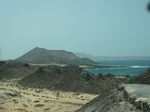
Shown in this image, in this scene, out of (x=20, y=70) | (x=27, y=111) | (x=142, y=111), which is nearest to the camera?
(x=142, y=111)

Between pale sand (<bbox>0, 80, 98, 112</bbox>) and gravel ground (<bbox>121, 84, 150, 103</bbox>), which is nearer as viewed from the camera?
gravel ground (<bbox>121, 84, 150, 103</bbox>)

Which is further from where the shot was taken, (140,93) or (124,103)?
(140,93)

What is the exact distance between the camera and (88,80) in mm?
49688

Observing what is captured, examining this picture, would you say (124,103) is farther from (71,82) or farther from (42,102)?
(71,82)

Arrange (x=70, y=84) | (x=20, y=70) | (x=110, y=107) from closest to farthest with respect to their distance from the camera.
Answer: (x=110, y=107) → (x=70, y=84) → (x=20, y=70)

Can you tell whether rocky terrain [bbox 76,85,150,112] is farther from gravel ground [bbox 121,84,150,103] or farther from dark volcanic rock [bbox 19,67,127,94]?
dark volcanic rock [bbox 19,67,127,94]

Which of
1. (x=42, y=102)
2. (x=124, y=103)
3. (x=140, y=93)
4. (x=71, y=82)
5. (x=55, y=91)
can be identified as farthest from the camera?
(x=71, y=82)

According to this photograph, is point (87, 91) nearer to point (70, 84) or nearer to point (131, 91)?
point (70, 84)

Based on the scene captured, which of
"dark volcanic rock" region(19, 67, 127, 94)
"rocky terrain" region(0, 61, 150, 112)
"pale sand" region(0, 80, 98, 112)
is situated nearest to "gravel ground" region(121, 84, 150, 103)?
"rocky terrain" region(0, 61, 150, 112)

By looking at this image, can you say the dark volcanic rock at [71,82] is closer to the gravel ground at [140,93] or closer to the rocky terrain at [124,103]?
the rocky terrain at [124,103]

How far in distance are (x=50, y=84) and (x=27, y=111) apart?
26.1 m

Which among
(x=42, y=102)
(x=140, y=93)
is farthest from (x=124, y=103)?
(x=42, y=102)

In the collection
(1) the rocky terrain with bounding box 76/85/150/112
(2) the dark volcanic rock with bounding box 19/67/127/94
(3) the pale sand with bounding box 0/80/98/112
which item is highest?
(1) the rocky terrain with bounding box 76/85/150/112

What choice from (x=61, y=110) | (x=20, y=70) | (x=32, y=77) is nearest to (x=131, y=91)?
(x=61, y=110)
